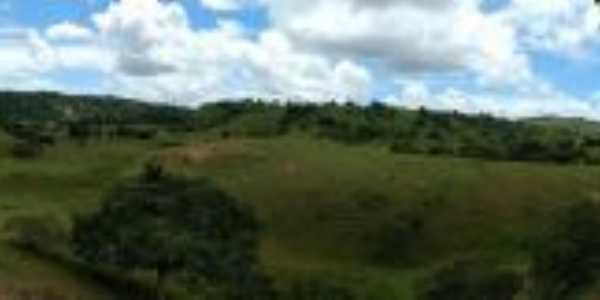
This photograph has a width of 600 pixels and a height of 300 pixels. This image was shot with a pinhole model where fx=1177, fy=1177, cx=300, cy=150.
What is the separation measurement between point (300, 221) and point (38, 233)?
51174mm

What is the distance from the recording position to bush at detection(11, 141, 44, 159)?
595ft

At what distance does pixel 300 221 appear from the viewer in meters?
154

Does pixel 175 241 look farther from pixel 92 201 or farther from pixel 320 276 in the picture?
pixel 92 201

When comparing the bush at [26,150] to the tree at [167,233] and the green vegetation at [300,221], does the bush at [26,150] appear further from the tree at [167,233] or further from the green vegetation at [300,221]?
the tree at [167,233]

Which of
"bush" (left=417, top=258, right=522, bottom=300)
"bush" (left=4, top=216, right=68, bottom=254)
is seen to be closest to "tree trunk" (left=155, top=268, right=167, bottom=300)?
"bush" (left=4, top=216, right=68, bottom=254)

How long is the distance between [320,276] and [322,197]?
108 feet

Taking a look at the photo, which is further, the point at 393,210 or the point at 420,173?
the point at 420,173

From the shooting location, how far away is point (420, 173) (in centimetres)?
16700

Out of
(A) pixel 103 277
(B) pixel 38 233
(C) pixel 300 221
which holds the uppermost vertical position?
(B) pixel 38 233

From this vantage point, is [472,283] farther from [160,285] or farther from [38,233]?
[38,233]

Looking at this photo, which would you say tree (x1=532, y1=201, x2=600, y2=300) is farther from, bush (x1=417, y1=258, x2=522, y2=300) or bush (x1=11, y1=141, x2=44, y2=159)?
bush (x1=11, y1=141, x2=44, y2=159)

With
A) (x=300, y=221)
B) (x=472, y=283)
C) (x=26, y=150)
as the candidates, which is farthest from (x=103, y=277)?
(x=26, y=150)

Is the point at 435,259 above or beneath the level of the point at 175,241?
beneath

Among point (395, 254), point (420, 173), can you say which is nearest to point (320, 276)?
point (395, 254)
